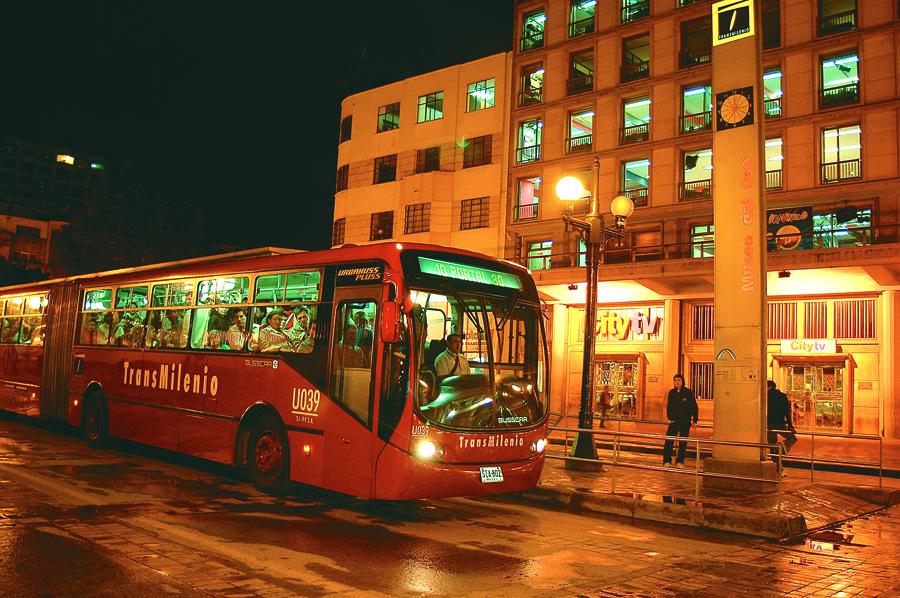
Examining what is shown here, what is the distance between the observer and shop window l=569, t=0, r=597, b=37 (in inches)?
1326

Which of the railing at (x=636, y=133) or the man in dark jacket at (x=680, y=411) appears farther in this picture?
the railing at (x=636, y=133)

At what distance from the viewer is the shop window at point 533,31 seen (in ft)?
116

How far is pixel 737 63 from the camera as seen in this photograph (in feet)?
43.3

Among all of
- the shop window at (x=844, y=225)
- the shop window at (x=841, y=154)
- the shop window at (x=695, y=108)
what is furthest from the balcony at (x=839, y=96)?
the shop window at (x=695, y=108)

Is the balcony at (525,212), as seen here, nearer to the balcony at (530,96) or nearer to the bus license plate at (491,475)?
the balcony at (530,96)

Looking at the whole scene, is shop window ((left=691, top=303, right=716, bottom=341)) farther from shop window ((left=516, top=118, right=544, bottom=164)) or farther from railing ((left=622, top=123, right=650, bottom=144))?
shop window ((left=516, top=118, right=544, bottom=164))

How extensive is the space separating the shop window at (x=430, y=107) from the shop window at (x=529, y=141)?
4.62m

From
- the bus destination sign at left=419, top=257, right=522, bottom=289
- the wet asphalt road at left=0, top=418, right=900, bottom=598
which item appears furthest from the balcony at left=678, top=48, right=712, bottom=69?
the bus destination sign at left=419, top=257, right=522, bottom=289

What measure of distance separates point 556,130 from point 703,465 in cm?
2292

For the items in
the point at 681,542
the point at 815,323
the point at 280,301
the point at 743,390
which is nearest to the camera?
the point at 681,542

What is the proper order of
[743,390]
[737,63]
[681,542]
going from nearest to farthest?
[681,542]
[743,390]
[737,63]

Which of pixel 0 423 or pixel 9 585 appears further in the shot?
pixel 0 423

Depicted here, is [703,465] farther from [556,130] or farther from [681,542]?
[556,130]

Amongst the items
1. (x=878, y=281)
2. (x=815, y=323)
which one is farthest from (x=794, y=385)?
(x=878, y=281)
